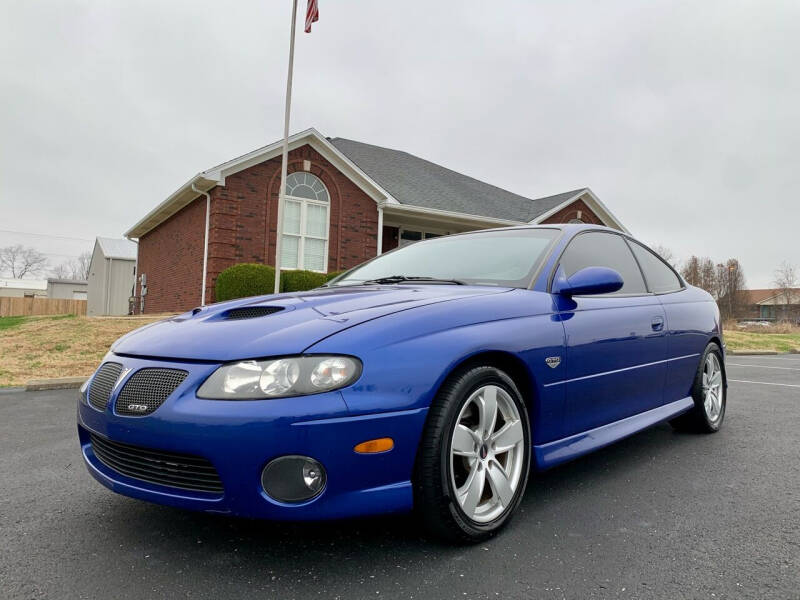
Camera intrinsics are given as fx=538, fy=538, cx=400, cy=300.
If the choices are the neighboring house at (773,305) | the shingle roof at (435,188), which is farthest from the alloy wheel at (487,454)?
the neighboring house at (773,305)

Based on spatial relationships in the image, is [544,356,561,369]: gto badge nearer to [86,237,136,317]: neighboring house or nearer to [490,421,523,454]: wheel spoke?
[490,421,523,454]: wheel spoke

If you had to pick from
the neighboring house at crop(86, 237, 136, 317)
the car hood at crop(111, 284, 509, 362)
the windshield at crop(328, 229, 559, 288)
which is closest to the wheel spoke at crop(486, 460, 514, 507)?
the car hood at crop(111, 284, 509, 362)

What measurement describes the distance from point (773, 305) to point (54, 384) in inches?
3665

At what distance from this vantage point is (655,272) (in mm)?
3877

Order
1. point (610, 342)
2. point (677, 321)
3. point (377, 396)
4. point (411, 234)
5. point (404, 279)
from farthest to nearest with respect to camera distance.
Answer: point (411, 234) → point (677, 321) → point (404, 279) → point (610, 342) → point (377, 396)

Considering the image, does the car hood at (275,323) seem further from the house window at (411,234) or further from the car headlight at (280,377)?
the house window at (411,234)

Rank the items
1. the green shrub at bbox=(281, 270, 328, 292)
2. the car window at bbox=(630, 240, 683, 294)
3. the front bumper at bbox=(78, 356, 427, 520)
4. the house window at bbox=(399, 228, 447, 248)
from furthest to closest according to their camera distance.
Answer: the house window at bbox=(399, 228, 447, 248) < the green shrub at bbox=(281, 270, 328, 292) < the car window at bbox=(630, 240, 683, 294) < the front bumper at bbox=(78, 356, 427, 520)

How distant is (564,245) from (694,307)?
1.58 metres

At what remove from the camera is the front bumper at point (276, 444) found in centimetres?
177

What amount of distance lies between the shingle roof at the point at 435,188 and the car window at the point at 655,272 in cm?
1277

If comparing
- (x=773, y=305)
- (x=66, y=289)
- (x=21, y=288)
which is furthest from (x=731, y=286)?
Result: (x=21, y=288)

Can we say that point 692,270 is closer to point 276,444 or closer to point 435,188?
point 435,188

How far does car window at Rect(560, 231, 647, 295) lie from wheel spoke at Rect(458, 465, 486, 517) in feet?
4.38

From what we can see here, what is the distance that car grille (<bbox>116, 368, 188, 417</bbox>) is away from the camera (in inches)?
75.9
